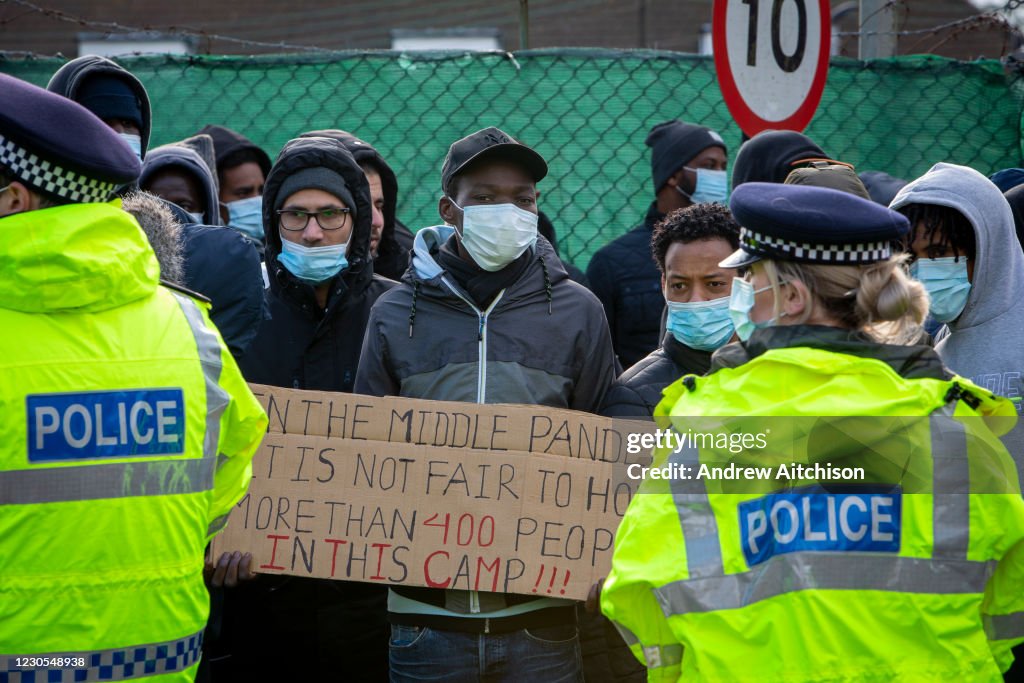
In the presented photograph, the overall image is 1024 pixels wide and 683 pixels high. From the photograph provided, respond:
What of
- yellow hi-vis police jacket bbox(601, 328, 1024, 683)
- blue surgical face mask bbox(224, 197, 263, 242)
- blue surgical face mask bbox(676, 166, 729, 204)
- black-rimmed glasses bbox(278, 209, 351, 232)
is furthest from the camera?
blue surgical face mask bbox(224, 197, 263, 242)

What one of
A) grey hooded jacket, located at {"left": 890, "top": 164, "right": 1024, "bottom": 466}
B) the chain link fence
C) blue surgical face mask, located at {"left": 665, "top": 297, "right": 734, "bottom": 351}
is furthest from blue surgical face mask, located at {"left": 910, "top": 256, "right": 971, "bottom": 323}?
the chain link fence

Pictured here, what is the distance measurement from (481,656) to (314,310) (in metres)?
1.51

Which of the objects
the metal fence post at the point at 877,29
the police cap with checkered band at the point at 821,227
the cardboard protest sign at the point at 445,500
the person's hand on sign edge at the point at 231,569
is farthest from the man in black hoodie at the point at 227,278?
the metal fence post at the point at 877,29

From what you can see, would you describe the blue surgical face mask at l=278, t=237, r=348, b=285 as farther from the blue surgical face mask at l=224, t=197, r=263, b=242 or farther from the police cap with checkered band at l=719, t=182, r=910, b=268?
the police cap with checkered band at l=719, t=182, r=910, b=268

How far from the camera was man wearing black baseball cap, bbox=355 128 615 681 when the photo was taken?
3.45 meters

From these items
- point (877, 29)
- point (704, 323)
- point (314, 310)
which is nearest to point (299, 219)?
point (314, 310)

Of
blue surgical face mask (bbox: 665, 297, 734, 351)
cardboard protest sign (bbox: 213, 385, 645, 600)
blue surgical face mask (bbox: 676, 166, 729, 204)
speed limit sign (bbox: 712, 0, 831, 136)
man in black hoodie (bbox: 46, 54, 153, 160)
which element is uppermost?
speed limit sign (bbox: 712, 0, 831, 136)

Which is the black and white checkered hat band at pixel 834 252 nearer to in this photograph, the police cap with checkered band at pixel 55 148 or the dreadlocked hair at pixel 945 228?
the dreadlocked hair at pixel 945 228

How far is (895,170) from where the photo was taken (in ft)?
21.1

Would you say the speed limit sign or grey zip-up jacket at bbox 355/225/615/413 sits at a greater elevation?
the speed limit sign

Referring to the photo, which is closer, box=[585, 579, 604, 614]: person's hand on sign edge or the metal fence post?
box=[585, 579, 604, 614]: person's hand on sign edge

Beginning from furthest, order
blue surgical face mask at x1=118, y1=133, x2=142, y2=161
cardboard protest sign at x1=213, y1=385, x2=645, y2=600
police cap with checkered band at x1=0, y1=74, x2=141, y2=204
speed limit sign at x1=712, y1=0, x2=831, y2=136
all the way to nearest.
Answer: speed limit sign at x1=712, y1=0, x2=831, y2=136 < blue surgical face mask at x1=118, y1=133, x2=142, y2=161 < cardboard protest sign at x1=213, y1=385, x2=645, y2=600 < police cap with checkered band at x1=0, y1=74, x2=141, y2=204

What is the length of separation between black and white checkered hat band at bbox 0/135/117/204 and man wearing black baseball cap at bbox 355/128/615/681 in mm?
1230

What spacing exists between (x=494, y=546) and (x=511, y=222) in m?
1.02
